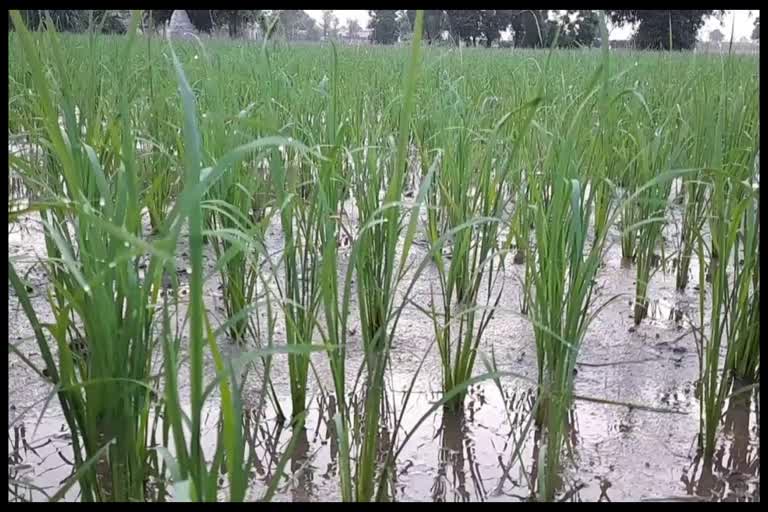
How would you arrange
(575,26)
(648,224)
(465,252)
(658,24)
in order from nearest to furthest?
(465,252) < (648,224) < (575,26) < (658,24)

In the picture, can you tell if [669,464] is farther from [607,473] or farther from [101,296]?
[101,296]


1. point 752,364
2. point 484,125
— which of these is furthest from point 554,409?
point 484,125

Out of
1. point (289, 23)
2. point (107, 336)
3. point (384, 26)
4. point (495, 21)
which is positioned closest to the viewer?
point (107, 336)

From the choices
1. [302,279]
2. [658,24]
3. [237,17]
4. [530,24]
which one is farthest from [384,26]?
A: [302,279]

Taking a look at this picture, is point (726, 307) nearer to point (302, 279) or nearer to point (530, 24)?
point (302, 279)

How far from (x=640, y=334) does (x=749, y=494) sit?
56 cm

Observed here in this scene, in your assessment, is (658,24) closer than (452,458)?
No

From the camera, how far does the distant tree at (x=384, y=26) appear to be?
1055cm

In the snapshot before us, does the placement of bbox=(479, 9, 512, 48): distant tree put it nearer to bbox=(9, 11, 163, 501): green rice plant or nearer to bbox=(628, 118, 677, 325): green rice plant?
bbox=(628, 118, 677, 325): green rice plant

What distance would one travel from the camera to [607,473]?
1036mm

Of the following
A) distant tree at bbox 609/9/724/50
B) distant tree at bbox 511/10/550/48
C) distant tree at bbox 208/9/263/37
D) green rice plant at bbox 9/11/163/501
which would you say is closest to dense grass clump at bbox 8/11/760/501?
green rice plant at bbox 9/11/163/501

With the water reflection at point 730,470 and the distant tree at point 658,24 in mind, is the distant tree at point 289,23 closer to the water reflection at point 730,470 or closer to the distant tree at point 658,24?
the water reflection at point 730,470

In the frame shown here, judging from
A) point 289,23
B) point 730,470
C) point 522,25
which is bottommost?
point 730,470

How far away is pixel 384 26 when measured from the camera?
11977 mm
